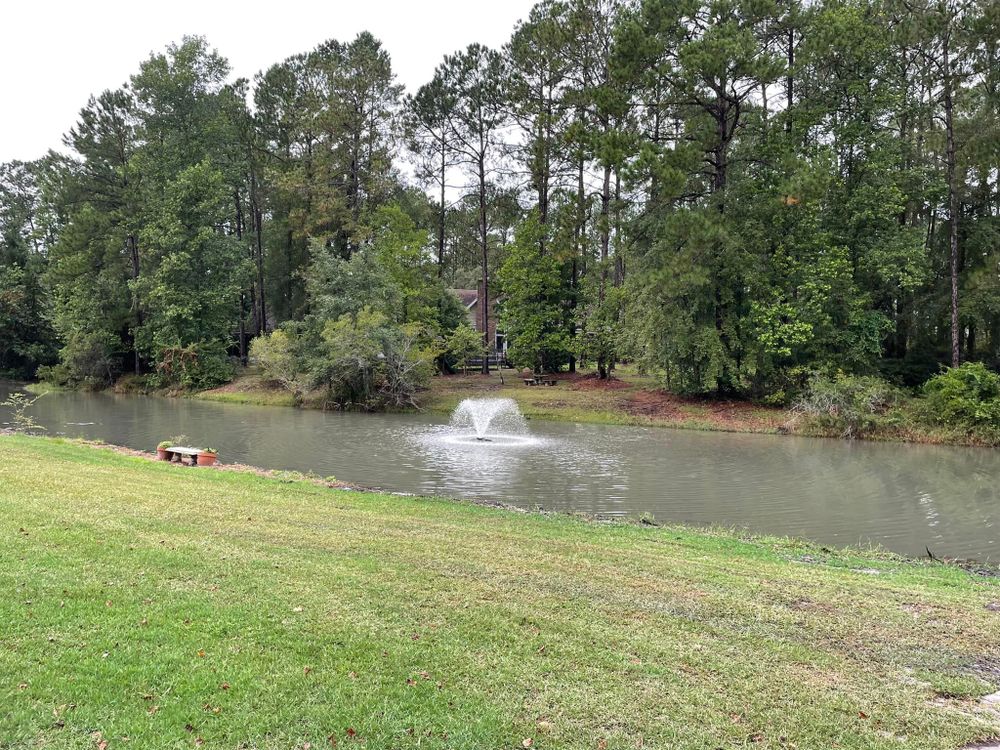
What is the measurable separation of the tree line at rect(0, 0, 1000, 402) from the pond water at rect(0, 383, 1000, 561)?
576cm

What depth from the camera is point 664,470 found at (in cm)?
1540

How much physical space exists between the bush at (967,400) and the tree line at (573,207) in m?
2.28

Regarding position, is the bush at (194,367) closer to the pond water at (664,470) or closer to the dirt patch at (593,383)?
the pond water at (664,470)

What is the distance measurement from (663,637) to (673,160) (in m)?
22.5

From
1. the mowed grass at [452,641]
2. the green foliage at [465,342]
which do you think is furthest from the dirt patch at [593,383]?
the mowed grass at [452,641]

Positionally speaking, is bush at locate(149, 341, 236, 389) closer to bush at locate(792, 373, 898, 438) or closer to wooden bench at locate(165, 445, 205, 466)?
wooden bench at locate(165, 445, 205, 466)

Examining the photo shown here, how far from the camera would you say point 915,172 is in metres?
23.3

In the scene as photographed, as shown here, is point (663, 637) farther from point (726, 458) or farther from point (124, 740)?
point (726, 458)

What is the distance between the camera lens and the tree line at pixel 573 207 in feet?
77.2

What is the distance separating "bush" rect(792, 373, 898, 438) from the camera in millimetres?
20969

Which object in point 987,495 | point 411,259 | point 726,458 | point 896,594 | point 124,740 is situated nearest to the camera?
point 124,740

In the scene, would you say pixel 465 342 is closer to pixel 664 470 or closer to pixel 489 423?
pixel 489 423

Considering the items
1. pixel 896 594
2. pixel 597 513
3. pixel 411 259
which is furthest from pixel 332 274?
pixel 896 594

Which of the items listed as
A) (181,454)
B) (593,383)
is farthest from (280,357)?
(181,454)
